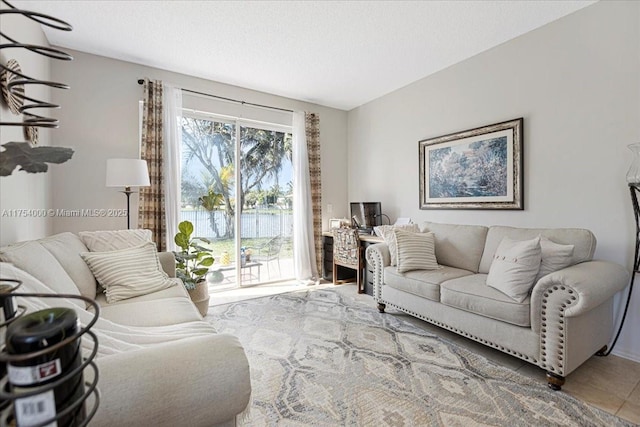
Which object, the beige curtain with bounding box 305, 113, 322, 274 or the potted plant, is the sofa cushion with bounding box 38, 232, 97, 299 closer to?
the potted plant

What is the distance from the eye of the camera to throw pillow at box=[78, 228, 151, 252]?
2.23 meters

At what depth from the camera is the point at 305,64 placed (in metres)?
3.35

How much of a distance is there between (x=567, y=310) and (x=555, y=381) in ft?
1.49

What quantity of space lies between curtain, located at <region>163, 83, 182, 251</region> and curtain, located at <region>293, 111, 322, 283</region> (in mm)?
1609

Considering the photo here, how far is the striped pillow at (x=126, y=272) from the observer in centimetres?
198

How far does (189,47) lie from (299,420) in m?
3.28

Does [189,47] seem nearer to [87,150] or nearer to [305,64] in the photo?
[305,64]

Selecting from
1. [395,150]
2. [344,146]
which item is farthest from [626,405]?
[344,146]

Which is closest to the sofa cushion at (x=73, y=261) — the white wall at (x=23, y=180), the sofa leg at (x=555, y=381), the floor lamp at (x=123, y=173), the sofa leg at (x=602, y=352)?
the white wall at (x=23, y=180)

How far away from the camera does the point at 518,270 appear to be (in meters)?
2.06

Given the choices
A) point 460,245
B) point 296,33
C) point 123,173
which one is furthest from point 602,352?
point 123,173

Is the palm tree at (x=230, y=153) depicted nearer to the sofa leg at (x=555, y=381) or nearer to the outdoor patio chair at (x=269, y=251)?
the outdoor patio chair at (x=269, y=251)

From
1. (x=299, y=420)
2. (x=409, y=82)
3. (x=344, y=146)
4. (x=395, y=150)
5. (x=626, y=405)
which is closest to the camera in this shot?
(x=299, y=420)

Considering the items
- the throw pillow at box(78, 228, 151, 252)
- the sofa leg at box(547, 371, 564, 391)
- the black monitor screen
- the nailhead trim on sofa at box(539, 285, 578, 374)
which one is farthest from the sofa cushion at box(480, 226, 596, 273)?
the throw pillow at box(78, 228, 151, 252)
